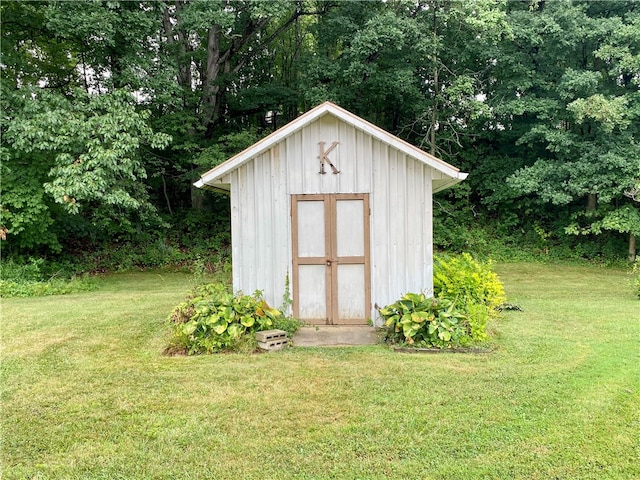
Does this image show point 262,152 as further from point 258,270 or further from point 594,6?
point 594,6

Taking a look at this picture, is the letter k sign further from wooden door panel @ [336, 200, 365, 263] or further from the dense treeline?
the dense treeline

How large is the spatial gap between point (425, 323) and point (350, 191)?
2208mm

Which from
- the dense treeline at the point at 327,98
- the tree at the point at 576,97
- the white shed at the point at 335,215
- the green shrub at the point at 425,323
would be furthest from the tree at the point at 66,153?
the tree at the point at 576,97

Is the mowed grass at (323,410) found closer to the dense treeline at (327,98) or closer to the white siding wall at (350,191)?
the white siding wall at (350,191)

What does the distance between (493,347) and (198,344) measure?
3853 mm

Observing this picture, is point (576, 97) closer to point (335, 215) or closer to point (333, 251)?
point (335, 215)

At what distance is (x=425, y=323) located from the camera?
6043 millimetres

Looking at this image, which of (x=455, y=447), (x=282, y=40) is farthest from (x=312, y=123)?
(x=282, y=40)

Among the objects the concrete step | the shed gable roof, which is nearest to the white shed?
the shed gable roof

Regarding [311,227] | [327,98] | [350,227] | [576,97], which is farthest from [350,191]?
[576,97]

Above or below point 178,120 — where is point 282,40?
above

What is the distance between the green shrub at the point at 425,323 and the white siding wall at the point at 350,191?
0.52 metres

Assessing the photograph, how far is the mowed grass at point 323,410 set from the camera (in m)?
3.26

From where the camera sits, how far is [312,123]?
6.79 meters
